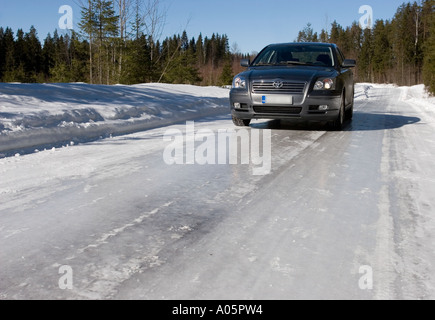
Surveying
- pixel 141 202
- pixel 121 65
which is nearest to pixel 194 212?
pixel 141 202

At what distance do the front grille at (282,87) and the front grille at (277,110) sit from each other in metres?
0.27

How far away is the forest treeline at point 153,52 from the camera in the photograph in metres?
23.9

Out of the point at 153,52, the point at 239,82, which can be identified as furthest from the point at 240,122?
the point at 153,52

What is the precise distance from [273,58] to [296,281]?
655cm

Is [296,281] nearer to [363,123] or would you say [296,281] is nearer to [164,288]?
[164,288]

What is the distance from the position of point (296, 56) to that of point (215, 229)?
19.5 feet

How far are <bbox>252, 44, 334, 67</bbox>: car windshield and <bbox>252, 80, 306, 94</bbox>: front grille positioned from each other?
3.63ft

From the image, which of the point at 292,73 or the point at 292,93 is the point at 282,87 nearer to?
the point at 292,93

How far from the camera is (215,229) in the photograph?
242 cm

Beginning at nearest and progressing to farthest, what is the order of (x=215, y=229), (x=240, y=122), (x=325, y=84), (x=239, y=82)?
(x=215, y=229), (x=325, y=84), (x=239, y=82), (x=240, y=122)

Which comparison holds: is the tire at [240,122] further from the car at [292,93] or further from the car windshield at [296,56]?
the car windshield at [296,56]

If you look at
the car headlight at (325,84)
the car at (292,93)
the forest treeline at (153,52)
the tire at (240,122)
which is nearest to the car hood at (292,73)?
the car at (292,93)

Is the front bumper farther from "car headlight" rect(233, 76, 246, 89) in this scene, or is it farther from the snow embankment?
the snow embankment

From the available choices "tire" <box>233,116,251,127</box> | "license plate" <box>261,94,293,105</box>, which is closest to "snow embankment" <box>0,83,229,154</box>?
"tire" <box>233,116,251,127</box>
